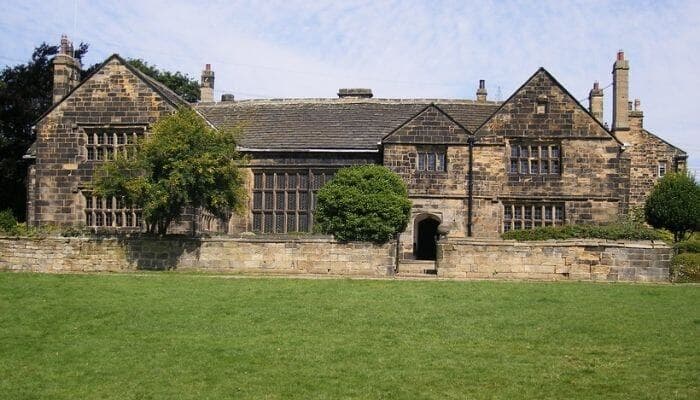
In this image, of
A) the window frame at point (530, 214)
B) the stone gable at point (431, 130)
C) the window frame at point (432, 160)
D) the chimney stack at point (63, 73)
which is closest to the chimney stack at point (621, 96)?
the window frame at point (530, 214)

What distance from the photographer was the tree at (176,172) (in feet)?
83.9

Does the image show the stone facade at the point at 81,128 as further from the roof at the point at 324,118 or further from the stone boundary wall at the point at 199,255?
the stone boundary wall at the point at 199,255

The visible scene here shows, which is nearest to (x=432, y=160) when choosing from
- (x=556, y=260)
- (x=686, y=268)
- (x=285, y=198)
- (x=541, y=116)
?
(x=541, y=116)

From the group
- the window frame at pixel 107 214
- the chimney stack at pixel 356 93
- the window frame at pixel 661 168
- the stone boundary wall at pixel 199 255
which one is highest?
the chimney stack at pixel 356 93

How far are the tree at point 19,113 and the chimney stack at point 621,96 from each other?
1259 inches

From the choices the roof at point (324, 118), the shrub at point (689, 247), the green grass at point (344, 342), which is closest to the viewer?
the green grass at point (344, 342)

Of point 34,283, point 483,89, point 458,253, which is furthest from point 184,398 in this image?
point 483,89

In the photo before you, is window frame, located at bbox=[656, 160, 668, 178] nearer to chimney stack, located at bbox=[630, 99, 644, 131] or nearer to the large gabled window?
chimney stack, located at bbox=[630, 99, 644, 131]

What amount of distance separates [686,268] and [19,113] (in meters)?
36.3

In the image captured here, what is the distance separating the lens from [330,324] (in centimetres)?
1562

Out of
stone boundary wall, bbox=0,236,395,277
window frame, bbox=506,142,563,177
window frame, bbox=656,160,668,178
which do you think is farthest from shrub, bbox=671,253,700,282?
window frame, bbox=656,160,668,178

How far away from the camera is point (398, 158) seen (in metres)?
31.8

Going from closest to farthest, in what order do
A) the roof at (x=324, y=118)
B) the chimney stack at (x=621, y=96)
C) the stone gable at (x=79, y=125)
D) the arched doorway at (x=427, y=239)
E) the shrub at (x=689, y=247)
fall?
the shrub at (x=689, y=247)
the stone gable at (x=79, y=125)
the arched doorway at (x=427, y=239)
the roof at (x=324, y=118)
the chimney stack at (x=621, y=96)

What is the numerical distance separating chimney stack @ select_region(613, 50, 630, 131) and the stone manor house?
566 cm
